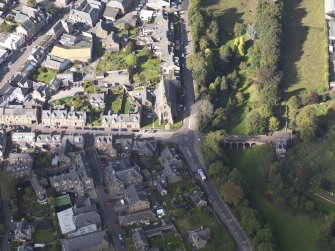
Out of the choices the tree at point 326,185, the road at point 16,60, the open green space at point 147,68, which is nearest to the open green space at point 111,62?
the open green space at point 147,68

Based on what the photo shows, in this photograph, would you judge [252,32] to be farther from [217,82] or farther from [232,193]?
[232,193]

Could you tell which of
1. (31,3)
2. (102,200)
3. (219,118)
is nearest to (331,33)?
(219,118)

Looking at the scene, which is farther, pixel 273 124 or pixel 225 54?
pixel 225 54

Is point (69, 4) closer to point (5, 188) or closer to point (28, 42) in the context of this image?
point (28, 42)

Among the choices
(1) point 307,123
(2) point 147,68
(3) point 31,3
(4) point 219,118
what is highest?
(3) point 31,3

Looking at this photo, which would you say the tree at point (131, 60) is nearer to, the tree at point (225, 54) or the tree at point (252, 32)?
the tree at point (225, 54)

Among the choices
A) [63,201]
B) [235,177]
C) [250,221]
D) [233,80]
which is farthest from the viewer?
[233,80]
